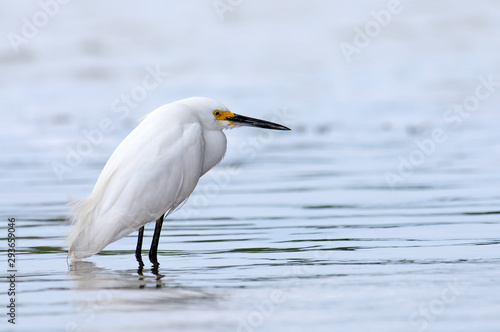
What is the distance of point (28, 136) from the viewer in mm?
16328

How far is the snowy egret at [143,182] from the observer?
6.97 metres

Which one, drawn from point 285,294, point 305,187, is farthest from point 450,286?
point 305,187

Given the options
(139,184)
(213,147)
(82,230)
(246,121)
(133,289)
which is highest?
(246,121)

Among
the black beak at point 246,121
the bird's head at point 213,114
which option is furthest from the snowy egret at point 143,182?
the black beak at point 246,121

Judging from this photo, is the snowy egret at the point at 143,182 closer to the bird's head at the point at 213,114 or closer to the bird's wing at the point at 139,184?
the bird's wing at the point at 139,184

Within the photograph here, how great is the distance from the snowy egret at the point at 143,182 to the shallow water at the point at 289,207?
0.78 feet

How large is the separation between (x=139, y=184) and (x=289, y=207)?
104 inches

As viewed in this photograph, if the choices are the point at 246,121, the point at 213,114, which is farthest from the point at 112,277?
the point at 246,121

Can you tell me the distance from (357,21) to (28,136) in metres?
14.2

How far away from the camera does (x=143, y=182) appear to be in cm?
703

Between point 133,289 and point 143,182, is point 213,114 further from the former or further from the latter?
point 133,289

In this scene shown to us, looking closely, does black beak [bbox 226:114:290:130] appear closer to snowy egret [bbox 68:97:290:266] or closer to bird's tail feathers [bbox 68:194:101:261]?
snowy egret [bbox 68:97:290:266]

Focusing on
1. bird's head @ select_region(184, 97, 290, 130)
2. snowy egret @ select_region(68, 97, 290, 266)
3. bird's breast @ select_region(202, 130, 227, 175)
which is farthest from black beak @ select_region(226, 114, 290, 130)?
snowy egret @ select_region(68, 97, 290, 266)

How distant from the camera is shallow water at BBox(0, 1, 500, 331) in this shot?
5219mm
